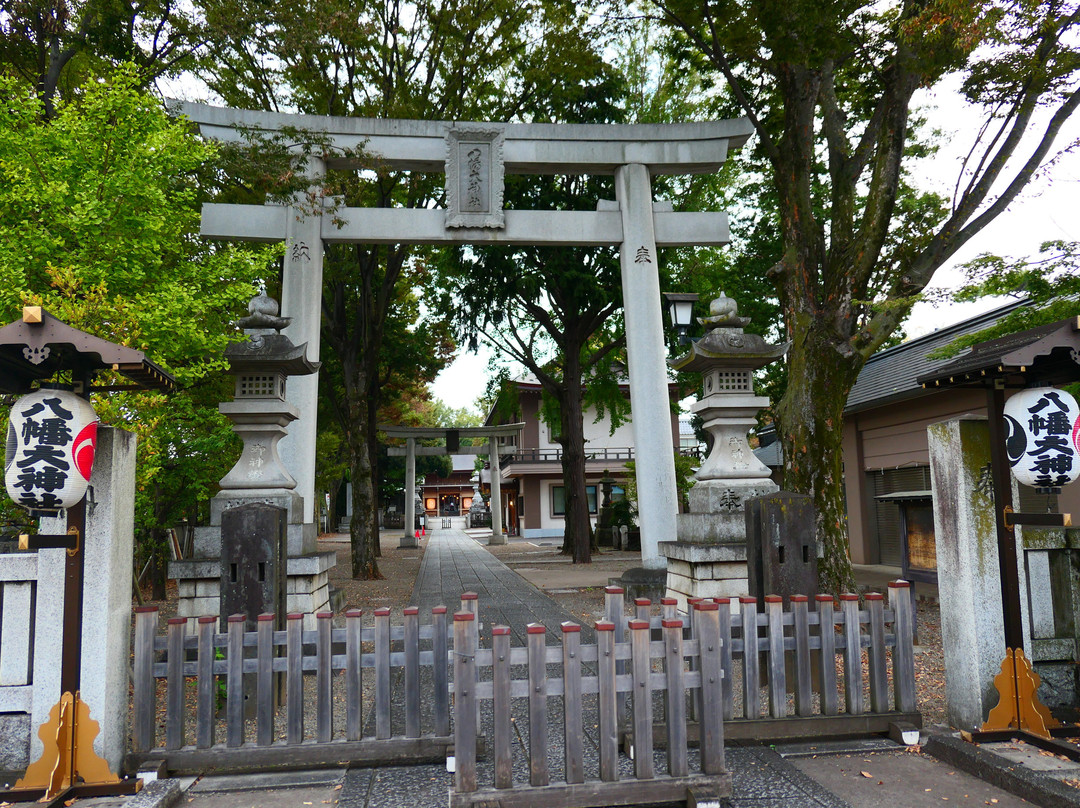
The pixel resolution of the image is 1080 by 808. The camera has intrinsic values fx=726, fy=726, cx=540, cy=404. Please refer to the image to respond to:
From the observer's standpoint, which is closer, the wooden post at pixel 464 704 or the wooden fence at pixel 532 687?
the wooden post at pixel 464 704

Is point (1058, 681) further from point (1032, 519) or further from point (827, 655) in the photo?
point (827, 655)

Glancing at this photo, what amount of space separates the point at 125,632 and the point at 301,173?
7.61m

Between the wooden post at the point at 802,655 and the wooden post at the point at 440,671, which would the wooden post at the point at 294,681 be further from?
the wooden post at the point at 802,655

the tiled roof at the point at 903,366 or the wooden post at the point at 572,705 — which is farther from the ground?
the tiled roof at the point at 903,366

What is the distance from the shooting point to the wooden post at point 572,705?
392 centimetres

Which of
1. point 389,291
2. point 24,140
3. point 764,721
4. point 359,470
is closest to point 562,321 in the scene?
point 389,291

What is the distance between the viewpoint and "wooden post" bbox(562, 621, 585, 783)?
3916 mm

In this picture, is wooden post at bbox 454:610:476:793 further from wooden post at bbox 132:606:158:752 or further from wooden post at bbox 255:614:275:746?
wooden post at bbox 132:606:158:752

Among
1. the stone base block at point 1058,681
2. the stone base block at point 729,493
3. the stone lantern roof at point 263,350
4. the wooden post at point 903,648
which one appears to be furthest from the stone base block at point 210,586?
the stone base block at point 1058,681

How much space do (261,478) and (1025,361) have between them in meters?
7.04

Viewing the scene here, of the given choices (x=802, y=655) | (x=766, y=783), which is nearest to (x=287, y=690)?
(x=766, y=783)

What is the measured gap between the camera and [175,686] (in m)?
4.59

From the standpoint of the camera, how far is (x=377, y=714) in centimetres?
473

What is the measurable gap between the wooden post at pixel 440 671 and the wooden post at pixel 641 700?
1251mm
